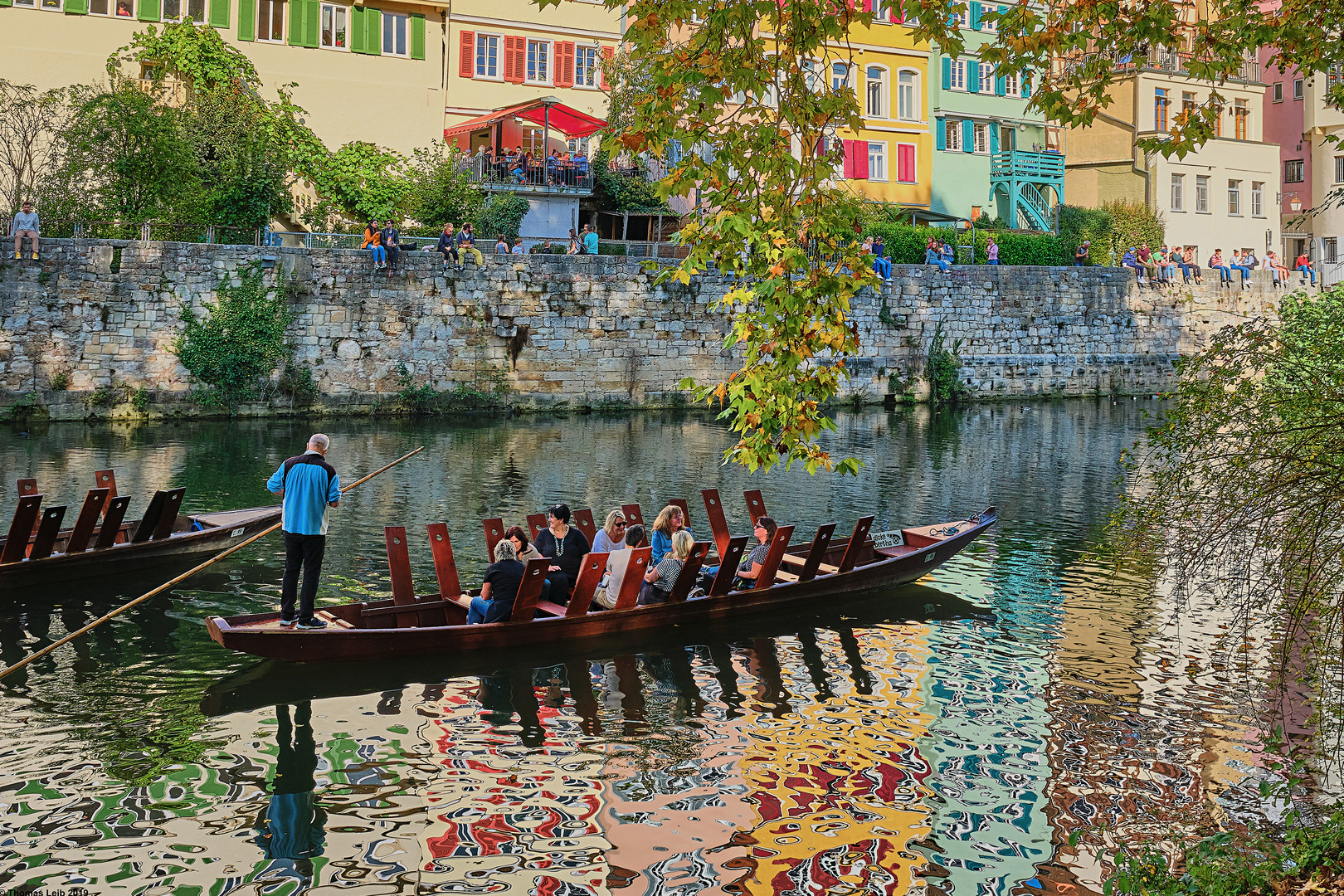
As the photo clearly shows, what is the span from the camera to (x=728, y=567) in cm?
1108

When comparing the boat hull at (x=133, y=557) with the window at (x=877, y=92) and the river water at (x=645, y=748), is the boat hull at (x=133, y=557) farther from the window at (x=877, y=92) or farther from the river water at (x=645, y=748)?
the window at (x=877, y=92)

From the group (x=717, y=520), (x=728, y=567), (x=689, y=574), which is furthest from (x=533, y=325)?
(x=689, y=574)

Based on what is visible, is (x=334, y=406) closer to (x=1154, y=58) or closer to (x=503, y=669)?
(x=503, y=669)

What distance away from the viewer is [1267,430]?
6773mm

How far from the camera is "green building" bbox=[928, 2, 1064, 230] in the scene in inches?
1639

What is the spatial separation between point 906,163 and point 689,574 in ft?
107

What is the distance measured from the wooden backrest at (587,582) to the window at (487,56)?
26.5m

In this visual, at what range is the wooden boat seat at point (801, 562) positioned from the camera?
1223 centimetres

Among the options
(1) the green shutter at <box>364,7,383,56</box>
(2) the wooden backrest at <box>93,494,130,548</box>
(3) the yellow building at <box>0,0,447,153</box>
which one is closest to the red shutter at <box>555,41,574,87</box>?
(3) the yellow building at <box>0,0,447,153</box>

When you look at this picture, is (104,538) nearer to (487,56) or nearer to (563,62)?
(487,56)

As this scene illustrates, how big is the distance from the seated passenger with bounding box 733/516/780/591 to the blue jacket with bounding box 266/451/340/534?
3.81 metres

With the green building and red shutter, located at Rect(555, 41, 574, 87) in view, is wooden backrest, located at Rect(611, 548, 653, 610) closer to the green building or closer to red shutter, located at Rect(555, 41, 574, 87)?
red shutter, located at Rect(555, 41, 574, 87)

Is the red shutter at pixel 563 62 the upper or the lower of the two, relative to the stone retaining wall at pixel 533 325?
upper

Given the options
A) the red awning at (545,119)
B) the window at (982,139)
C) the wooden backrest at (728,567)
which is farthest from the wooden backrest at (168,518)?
the window at (982,139)
